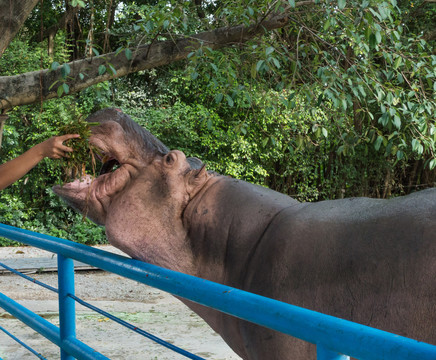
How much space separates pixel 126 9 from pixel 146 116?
191 centimetres

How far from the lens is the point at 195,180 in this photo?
1.81m

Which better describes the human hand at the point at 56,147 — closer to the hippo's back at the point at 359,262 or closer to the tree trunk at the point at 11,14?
the hippo's back at the point at 359,262

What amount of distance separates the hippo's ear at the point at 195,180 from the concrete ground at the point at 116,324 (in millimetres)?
2493

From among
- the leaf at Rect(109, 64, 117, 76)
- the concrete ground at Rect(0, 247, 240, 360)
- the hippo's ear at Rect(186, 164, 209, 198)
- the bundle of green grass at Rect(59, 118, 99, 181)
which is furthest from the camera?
the concrete ground at Rect(0, 247, 240, 360)

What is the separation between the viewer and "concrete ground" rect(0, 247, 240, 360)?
4.11 metres

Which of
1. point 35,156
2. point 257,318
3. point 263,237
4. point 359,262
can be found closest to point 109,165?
point 35,156

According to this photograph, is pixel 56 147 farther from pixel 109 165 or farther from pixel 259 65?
pixel 259 65

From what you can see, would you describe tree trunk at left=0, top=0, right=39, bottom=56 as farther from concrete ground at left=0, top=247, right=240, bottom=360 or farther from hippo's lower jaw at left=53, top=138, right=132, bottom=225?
concrete ground at left=0, top=247, right=240, bottom=360

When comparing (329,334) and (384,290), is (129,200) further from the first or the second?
(329,334)

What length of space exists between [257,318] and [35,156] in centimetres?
138

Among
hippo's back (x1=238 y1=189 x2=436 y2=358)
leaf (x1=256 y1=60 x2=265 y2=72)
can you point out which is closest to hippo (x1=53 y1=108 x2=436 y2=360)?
hippo's back (x1=238 y1=189 x2=436 y2=358)

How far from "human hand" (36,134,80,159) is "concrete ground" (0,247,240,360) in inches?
90.3

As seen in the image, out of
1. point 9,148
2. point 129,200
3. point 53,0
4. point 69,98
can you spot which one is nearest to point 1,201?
point 9,148

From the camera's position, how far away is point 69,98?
9.59 m
